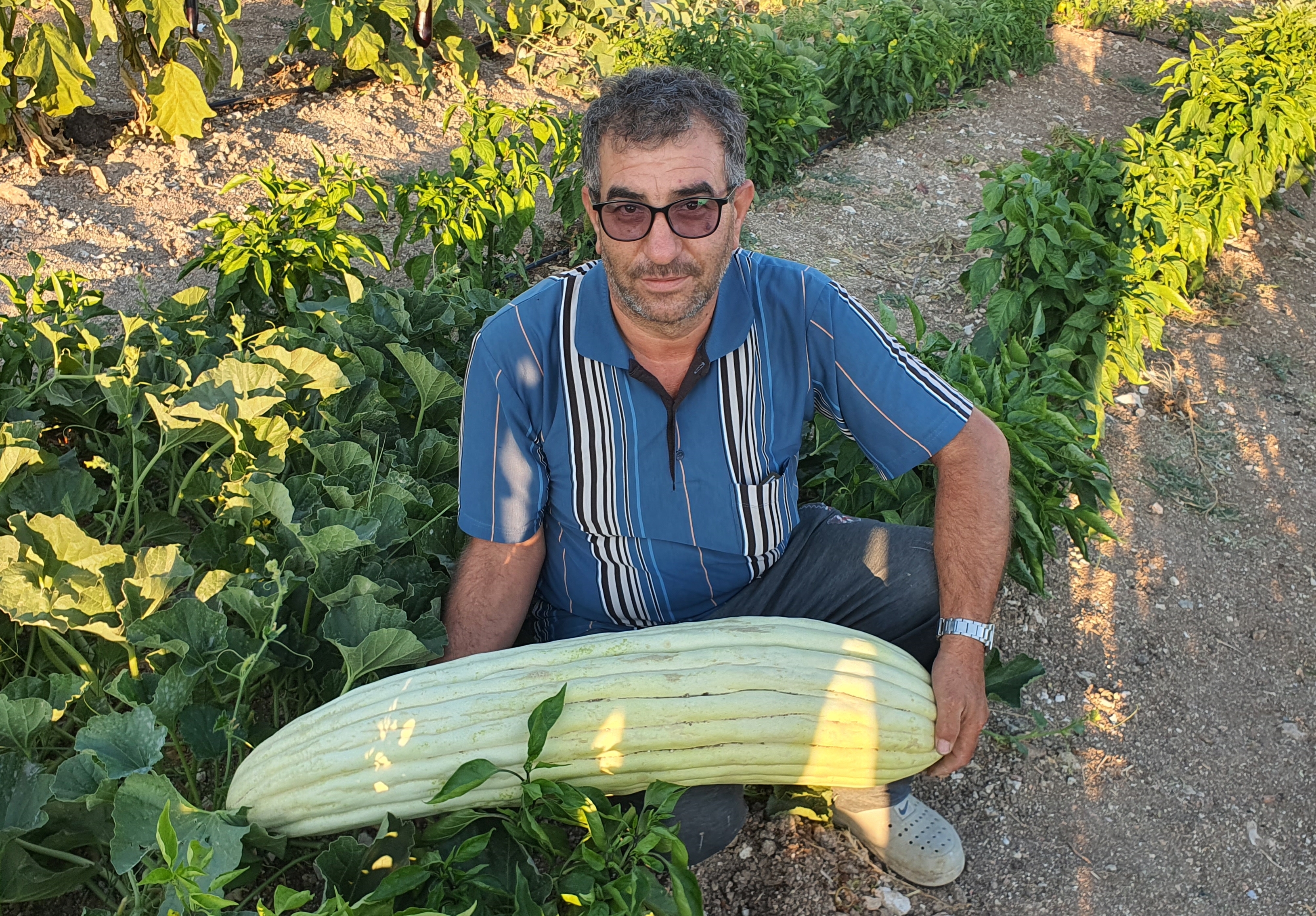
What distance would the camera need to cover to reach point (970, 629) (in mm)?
2037

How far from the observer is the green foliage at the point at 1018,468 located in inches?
98.7

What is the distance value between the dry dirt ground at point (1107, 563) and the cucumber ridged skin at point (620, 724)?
515mm

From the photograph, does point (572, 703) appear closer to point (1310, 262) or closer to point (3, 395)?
point (3, 395)

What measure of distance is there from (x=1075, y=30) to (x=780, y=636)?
833cm

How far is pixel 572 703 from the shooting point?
1714mm

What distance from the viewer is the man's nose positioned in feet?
6.44

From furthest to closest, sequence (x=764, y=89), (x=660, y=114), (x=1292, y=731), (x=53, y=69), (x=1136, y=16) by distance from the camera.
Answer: (x=1136, y=16)
(x=764, y=89)
(x=53, y=69)
(x=1292, y=731)
(x=660, y=114)

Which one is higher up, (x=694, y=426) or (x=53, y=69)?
(x=53, y=69)

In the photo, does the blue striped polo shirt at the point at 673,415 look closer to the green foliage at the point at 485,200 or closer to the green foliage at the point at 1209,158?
the green foliage at the point at 485,200

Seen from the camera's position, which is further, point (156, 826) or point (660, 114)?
point (660, 114)

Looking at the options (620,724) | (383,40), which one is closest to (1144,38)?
(383,40)

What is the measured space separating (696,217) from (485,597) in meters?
0.84

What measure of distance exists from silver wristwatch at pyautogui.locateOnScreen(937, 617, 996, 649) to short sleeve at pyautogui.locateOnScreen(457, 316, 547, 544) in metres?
0.85

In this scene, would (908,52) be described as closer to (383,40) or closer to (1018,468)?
(383,40)
